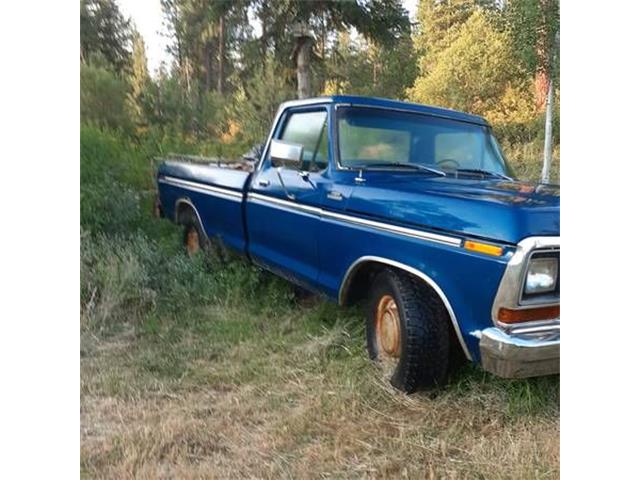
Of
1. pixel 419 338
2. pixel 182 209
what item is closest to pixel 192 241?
pixel 182 209

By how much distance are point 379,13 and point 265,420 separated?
1.48m

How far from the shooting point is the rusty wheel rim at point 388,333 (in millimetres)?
1829

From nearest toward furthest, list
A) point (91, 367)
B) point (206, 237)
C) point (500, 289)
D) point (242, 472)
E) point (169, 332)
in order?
point (500, 289) → point (242, 472) → point (91, 367) → point (169, 332) → point (206, 237)

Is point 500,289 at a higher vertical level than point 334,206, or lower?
lower

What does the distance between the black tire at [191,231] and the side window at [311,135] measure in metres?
0.65

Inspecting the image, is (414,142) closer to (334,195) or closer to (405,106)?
(405,106)

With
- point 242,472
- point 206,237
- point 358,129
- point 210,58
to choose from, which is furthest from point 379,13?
point 242,472

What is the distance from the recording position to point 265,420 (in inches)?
67.7

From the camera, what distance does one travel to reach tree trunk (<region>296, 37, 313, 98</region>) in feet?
6.70

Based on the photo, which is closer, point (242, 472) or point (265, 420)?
point (242, 472)

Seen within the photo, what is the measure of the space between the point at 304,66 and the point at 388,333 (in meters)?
1.09

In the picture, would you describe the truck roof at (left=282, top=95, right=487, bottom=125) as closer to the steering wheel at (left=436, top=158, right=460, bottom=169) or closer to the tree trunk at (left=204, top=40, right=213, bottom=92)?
the steering wheel at (left=436, top=158, right=460, bottom=169)

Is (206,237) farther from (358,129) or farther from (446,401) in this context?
(446,401)
